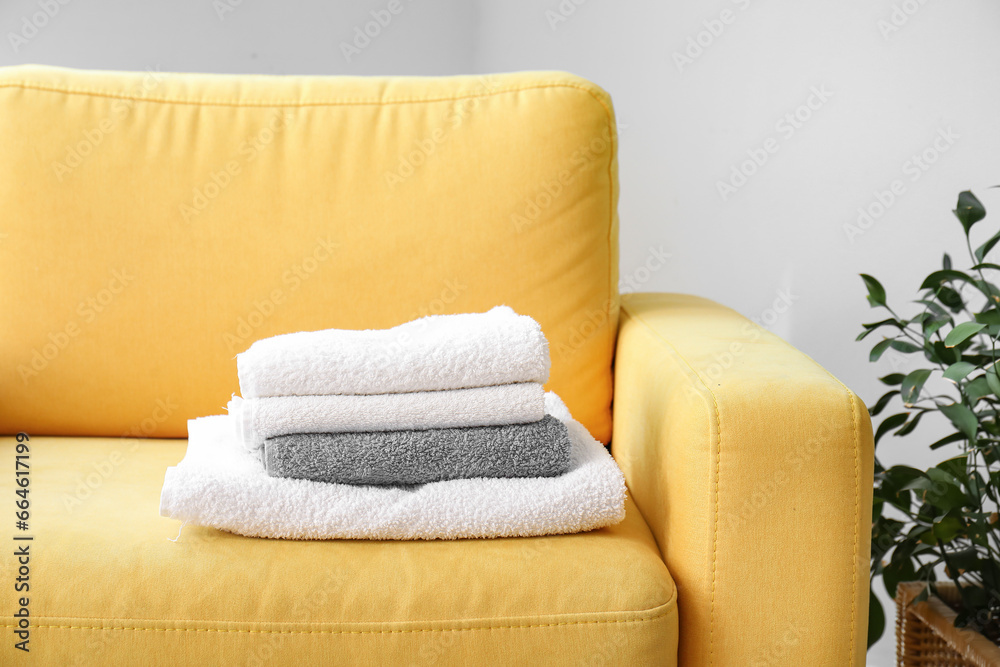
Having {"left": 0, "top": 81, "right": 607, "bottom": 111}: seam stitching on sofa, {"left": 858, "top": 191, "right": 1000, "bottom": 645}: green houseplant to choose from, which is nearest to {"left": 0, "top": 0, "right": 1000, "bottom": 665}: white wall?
{"left": 858, "top": 191, "right": 1000, "bottom": 645}: green houseplant

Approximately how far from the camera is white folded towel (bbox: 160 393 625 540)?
725mm

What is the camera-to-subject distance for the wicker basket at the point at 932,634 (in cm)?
111

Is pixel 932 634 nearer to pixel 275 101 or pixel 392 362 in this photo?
pixel 392 362

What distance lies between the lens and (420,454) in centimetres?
76

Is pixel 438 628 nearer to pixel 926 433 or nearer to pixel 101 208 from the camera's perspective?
pixel 101 208

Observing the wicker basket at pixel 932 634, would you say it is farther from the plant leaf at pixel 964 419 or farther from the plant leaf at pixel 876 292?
the plant leaf at pixel 876 292

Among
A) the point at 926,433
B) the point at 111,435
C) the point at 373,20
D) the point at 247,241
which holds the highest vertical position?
the point at 373,20

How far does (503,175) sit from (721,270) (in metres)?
0.71

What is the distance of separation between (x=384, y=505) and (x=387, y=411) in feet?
0.28

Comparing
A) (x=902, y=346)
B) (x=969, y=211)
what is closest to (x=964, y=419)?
(x=902, y=346)

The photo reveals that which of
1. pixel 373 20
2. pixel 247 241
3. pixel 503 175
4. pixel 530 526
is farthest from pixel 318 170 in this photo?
pixel 373 20

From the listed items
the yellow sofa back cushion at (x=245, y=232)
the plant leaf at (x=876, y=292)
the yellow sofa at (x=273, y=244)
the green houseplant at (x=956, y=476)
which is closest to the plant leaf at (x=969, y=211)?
the green houseplant at (x=956, y=476)

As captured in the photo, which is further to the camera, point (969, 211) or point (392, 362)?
point (969, 211)

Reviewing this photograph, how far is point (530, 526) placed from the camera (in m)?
0.75
